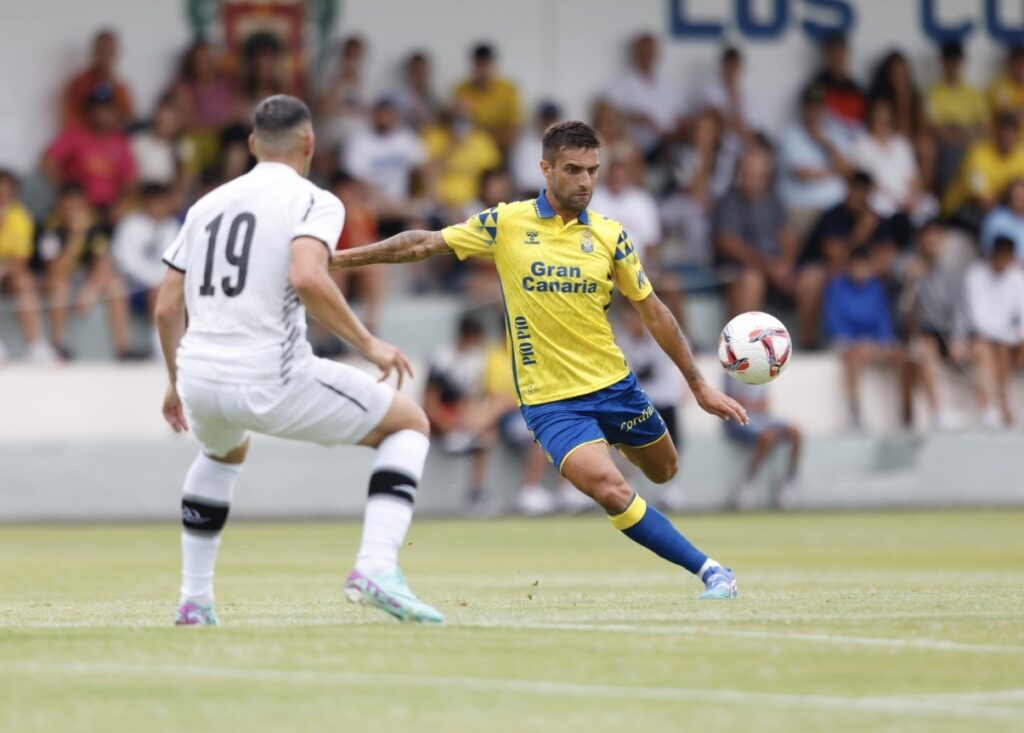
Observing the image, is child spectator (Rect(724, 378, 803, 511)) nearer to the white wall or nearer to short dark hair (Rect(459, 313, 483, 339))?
short dark hair (Rect(459, 313, 483, 339))

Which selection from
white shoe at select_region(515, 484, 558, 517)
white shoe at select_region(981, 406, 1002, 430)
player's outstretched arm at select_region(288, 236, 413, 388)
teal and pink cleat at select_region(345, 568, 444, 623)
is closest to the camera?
player's outstretched arm at select_region(288, 236, 413, 388)

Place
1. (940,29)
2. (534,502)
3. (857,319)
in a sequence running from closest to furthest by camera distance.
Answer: (534,502) < (857,319) < (940,29)

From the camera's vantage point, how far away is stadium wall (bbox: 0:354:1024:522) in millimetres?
20906

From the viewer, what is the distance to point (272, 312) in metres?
7.80

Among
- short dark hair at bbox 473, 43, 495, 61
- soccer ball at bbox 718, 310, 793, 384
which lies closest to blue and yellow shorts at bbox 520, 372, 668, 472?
soccer ball at bbox 718, 310, 793, 384

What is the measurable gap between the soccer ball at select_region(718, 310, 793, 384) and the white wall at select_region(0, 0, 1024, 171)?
14272 millimetres

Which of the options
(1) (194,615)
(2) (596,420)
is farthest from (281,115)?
(2) (596,420)

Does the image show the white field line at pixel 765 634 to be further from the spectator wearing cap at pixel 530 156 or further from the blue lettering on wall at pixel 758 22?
the blue lettering on wall at pixel 758 22

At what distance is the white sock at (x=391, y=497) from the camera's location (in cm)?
778

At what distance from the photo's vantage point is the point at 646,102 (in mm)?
23844

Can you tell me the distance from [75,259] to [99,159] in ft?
4.66

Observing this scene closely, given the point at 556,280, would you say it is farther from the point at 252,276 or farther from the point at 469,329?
the point at 469,329

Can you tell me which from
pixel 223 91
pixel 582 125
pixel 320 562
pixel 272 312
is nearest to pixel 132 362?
pixel 223 91

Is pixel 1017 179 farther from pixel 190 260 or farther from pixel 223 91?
pixel 190 260
